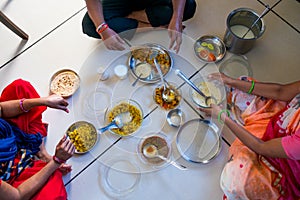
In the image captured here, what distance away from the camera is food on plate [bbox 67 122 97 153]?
3.66 feet

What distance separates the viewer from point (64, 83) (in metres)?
1.26

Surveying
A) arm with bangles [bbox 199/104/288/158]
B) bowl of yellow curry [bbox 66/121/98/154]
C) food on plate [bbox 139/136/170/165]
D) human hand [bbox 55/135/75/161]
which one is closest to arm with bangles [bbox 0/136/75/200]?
human hand [bbox 55/135/75/161]

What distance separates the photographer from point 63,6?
4.67 feet

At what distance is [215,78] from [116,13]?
16.5 inches

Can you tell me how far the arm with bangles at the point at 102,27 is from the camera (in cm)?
112

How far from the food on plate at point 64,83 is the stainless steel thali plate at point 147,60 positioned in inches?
8.7

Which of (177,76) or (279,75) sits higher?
(177,76)

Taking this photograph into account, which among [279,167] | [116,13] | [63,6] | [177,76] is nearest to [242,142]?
[279,167]

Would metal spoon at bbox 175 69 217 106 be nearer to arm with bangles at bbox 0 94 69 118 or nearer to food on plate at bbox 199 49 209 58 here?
food on plate at bbox 199 49 209 58

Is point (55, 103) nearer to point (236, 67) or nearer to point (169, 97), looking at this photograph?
point (169, 97)

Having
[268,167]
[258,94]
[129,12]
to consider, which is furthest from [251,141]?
[129,12]

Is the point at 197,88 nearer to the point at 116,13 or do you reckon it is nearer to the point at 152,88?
the point at 152,88

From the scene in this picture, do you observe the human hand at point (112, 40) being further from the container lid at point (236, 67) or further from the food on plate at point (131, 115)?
the container lid at point (236, 67)

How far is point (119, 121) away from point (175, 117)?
0.18m
